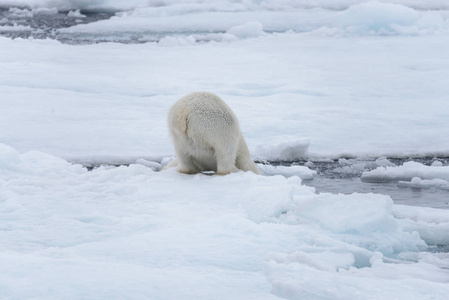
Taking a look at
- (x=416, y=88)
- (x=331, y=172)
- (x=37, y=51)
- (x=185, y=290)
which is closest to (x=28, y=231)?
(x=185, y=290)

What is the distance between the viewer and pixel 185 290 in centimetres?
245

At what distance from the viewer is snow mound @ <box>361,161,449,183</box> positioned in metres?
5.57

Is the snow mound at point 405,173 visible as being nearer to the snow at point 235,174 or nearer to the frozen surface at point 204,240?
the snow at point 235,174

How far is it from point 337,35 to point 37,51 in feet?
20.6

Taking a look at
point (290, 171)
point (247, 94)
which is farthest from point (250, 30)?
point (290, 171)

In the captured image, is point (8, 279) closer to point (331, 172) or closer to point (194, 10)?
point (331, 172)

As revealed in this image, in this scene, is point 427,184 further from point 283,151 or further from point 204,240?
point 204,240

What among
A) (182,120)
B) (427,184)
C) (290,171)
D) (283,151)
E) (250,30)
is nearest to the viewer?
(182,120)

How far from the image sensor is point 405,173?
5637 millimetres

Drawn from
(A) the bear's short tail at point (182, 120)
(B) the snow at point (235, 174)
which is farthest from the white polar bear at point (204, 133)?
(B) the snow at point (235, 174)

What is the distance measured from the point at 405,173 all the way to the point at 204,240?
3064 millimetres

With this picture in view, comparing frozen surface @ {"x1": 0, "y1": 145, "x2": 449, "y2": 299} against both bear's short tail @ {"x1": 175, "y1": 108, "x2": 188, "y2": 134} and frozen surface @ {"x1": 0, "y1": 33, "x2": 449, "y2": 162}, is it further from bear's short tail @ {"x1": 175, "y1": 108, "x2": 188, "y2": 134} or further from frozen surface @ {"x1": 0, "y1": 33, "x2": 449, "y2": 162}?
frozen surface @ {"x1": 0, "y1": 33, "x2": 449, "y2": 162}

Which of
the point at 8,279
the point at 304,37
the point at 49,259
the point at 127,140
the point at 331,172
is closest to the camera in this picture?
the point at 8,279

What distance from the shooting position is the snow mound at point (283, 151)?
6.33 metres
